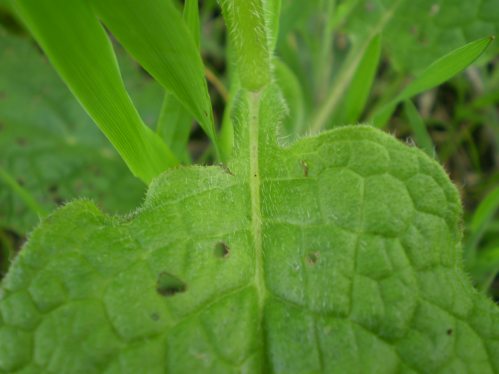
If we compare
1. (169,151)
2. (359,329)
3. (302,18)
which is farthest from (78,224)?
(302,18)

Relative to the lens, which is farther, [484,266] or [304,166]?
[484,266]

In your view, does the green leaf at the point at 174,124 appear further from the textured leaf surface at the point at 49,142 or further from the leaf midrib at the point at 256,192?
the textured leaf surface at the point at 49,142

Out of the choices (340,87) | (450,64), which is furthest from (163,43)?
(340,87)

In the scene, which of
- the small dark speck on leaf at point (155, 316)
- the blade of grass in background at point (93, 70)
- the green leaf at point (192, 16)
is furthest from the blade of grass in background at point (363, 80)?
the small dark speck on leaf at point (155, 316)

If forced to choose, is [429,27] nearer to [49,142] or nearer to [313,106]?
[313,106]

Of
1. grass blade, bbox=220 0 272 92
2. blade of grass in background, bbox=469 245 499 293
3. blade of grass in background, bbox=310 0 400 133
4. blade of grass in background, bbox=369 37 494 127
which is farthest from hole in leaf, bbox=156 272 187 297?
blade of grass in background, bbox=310 0 400 133
